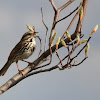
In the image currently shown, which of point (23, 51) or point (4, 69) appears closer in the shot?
point (4, 69)

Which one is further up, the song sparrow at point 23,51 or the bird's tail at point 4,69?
the song sparrow at point 23,51

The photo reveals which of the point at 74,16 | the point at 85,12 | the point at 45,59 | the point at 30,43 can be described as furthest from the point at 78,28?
the point at 30,43

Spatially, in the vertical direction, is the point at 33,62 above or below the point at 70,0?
below

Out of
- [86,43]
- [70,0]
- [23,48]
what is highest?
[70,0]

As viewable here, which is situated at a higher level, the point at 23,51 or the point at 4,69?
the point at 23,51

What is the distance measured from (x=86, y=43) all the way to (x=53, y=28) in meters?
1.53

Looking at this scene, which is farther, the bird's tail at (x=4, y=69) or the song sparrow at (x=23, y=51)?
the song sparrow at (x=23, y=51)

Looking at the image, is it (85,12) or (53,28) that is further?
(53,28)

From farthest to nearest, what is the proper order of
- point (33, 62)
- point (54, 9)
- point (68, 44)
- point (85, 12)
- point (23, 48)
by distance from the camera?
1. point (23, 48)
2. point (54, 9)
3. point (33, 62)
4. point (85, 12)
5. point (68, 44)

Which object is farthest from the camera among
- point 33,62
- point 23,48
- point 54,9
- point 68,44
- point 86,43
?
point 23,48

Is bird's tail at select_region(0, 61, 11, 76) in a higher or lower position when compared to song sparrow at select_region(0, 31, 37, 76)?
lower

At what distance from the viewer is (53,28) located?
5398 millimetres

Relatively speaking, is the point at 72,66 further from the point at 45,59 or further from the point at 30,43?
the point at 30,43

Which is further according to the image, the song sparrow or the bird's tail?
the song sparrow
